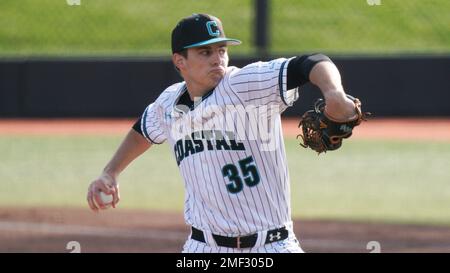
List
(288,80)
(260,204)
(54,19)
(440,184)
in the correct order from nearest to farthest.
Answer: (288,80)
(260,204)
(440,184)
(54,19)

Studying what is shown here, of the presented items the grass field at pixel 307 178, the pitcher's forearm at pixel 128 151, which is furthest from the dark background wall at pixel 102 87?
the pitcher's forearm at pixel 128 151

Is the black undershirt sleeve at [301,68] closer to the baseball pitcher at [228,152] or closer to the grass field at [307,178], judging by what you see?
the baseball pitcher at [228,152]

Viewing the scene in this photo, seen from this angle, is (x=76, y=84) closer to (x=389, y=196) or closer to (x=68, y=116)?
(x=68, y=116)

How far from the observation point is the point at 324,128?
4.27 m

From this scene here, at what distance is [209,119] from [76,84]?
11933 millimetres

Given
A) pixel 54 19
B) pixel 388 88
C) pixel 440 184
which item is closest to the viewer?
pixel 440 184

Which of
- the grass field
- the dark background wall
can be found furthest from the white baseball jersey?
the dark background wall

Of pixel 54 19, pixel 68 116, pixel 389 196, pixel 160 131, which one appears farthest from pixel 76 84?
pixel 160 131

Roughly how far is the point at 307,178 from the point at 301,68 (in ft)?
25.2

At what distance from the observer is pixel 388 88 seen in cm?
1591

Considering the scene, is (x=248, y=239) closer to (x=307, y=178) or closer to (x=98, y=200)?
(x=98, y=200)

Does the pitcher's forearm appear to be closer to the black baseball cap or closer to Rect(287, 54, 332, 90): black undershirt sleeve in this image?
the black baseball cap

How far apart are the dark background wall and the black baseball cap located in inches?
439

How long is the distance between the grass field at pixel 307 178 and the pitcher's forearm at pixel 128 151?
4.62 meters
